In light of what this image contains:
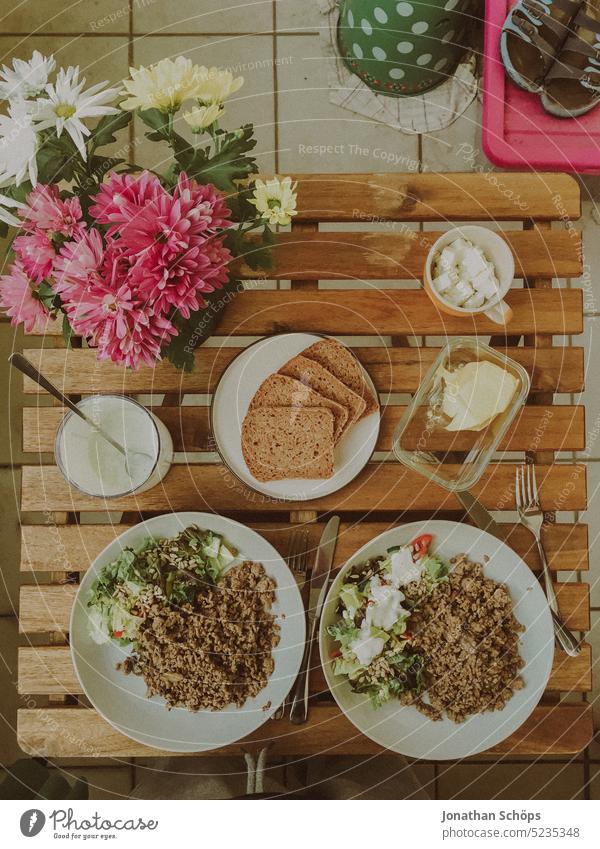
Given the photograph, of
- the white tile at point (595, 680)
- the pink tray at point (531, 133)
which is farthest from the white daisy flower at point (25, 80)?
the white tile at point (595, 680)

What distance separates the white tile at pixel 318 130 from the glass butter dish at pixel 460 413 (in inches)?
21.9

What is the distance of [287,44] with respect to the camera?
3.83 feet

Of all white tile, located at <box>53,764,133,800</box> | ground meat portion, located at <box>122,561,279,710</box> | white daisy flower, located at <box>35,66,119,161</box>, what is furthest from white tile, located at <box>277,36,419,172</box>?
white tile, located at <box>53,764,133,800</box>

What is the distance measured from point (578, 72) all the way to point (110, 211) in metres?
0.62

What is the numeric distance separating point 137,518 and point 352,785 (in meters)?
0.39

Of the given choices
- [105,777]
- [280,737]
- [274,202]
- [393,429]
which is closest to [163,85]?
[274,202]

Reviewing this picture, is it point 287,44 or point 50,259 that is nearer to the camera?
point 50,259

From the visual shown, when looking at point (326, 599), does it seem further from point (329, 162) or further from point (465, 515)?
point (329, 162)

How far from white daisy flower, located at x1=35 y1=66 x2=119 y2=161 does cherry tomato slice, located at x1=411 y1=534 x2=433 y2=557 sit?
47 centimetres

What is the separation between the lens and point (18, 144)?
55 cm

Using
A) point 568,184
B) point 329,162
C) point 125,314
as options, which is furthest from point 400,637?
point 329,162

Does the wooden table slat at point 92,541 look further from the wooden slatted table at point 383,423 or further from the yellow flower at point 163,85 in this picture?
the yellow flower at point 163,85

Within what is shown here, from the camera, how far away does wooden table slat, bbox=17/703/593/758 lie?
70 centimetres

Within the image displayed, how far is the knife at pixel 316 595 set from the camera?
696mm
